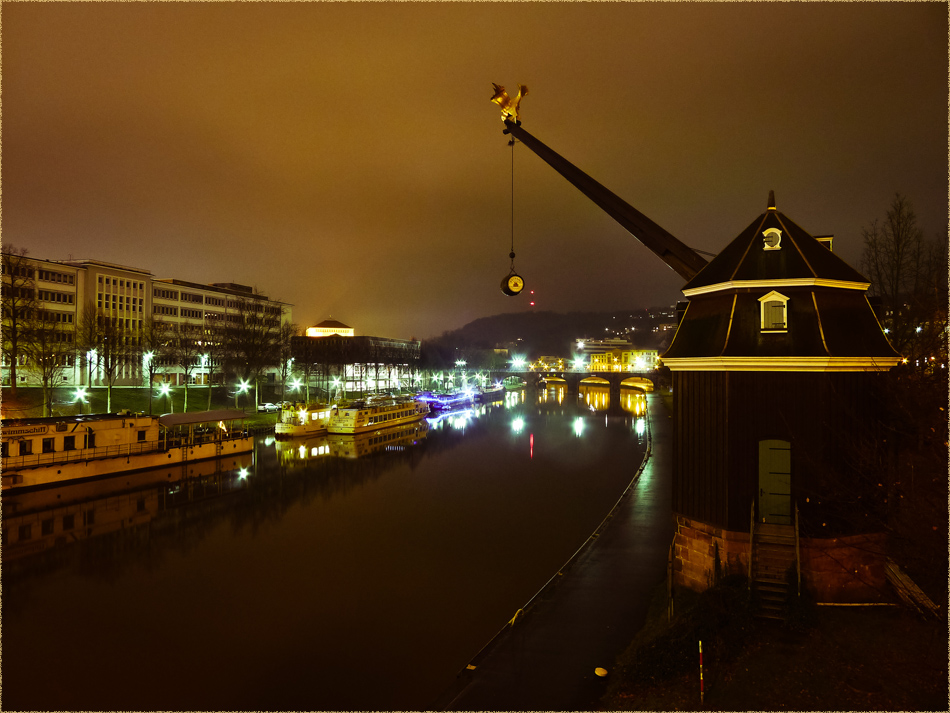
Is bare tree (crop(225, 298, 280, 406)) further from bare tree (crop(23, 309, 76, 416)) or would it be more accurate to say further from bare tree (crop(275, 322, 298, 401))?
bare tree (crop(23, 309, 76, 416))

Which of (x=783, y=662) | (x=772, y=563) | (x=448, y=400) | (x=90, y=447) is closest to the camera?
(x=783, y=662)

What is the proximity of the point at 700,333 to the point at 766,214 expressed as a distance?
2906mm

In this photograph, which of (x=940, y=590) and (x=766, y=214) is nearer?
(x=940, y=590)

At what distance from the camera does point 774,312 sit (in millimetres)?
11539

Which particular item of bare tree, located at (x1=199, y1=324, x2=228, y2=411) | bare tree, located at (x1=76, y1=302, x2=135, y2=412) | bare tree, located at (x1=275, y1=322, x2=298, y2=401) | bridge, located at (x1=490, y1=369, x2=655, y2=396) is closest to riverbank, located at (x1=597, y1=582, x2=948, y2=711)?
bare tree, located at (x1=76, y1=302, x2=135, y2=412)

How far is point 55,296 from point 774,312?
72.2m

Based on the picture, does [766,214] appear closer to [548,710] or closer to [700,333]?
→ [700,333]

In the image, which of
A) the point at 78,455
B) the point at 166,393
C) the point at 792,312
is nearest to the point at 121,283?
the point at 166,393

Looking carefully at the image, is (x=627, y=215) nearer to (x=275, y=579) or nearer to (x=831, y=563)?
(x=831, y=563)

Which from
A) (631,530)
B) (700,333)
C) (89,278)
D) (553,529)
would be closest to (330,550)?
(553,529)

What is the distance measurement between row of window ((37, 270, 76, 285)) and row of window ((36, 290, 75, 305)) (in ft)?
4.33

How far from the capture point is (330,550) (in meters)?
20.6

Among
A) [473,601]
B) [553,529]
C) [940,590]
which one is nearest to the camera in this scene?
[940,590]

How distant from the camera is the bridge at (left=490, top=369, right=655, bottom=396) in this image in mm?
109938
